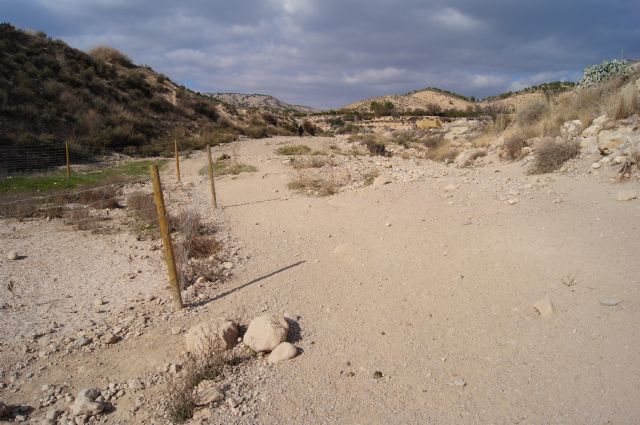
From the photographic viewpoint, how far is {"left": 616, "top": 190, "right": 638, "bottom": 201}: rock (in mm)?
6387

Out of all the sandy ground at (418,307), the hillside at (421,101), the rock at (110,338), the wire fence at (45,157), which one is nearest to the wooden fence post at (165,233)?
the sandy ground at (418,307)

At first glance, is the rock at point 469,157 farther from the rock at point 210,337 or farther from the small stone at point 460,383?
the rock at point 210,337

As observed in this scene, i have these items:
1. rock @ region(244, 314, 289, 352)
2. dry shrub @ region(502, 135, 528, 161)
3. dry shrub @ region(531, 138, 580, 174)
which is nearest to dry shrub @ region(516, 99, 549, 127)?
dry shrub @ region(502, 135, 528, 161)

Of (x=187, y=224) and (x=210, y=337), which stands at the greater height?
(x=187, y=224)

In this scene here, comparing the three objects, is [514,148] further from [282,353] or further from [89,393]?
[89,393]

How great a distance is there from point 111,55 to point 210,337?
36.4 m

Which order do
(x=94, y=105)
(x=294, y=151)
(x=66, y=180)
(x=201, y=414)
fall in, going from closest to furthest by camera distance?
(x=201, y=414)
(x=66, y=180)
(x=294, y=151)
(x=94, y=105)

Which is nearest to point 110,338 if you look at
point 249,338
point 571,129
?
point 249,338

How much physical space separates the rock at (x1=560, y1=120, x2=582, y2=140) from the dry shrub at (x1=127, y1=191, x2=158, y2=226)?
9.47 meters

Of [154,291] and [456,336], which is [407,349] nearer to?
[456,336]

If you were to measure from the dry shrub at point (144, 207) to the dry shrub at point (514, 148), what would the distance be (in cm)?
873

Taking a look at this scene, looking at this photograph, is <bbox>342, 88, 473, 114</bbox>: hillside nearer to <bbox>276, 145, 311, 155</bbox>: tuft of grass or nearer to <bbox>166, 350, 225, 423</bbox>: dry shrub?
<bbox>276, 145, 311, 155</bbox>: tuft of grass

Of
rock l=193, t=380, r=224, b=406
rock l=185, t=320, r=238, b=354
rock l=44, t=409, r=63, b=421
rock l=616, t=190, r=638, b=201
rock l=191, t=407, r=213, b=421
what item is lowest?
rock l=191, t=407, r=213, b=421

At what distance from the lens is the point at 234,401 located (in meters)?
3.29
